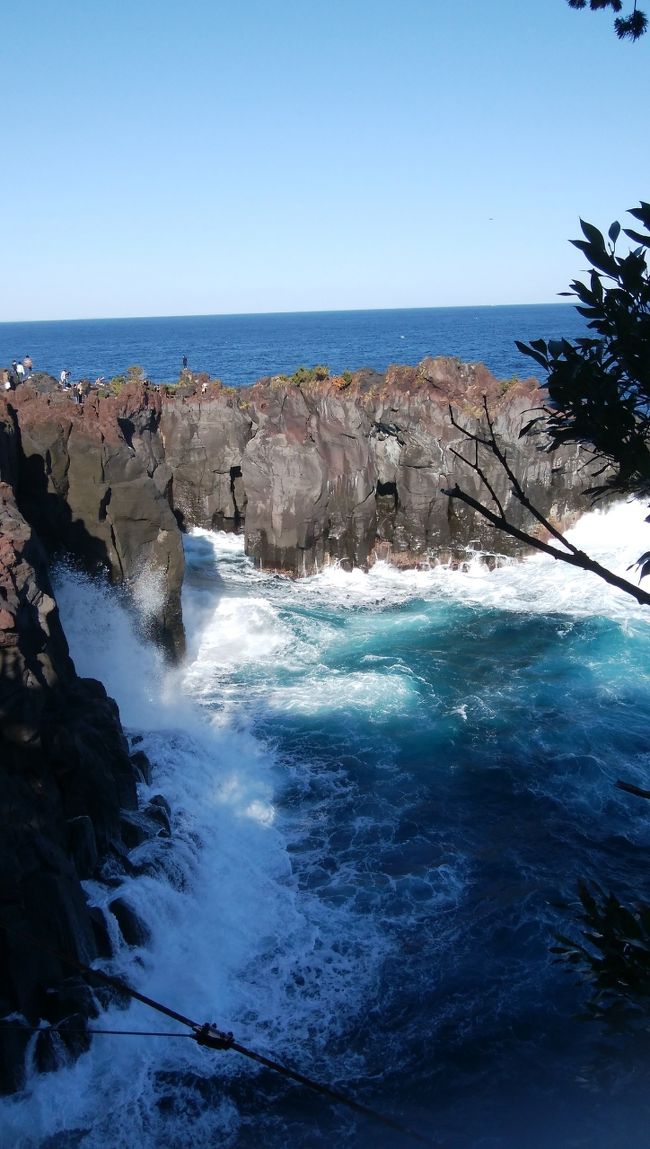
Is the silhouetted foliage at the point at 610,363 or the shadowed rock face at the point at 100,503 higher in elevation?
the silhouetted foliage at the point at 610,363

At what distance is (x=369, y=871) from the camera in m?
15.8

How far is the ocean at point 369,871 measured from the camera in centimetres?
1100

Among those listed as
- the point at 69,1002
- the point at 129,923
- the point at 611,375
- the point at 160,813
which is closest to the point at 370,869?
the point at 160,813

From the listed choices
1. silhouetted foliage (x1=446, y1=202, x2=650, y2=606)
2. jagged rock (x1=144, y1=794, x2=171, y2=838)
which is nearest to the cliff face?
jagged rock (x1=144, y1=794, x2=171, y2=838)

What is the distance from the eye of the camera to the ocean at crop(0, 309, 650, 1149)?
11000mm

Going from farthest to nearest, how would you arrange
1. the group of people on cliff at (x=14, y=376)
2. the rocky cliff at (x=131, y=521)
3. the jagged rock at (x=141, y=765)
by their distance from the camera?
the group of people on cliff at (x=14, y=376), the jagged rock at (x=141, y=765), the rocky cliff at (x=131, y=521)

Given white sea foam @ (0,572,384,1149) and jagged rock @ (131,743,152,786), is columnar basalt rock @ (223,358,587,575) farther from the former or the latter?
jagged rock @ (131,743,152,786)

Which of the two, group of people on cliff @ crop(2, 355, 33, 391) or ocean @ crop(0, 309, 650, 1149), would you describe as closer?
ocean @ crop(0, 309, 650, 1149)

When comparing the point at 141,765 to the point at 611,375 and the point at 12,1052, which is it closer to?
the point at 12,1052

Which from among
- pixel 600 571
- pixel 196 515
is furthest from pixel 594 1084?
pixel 196 515

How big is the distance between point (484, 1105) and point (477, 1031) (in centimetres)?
129

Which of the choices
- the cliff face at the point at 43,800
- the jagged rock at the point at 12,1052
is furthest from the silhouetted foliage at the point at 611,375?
the jagged rock at the point at 12,1052

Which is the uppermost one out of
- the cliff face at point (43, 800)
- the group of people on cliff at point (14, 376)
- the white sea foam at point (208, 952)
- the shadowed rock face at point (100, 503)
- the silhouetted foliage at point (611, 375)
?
the group of people on cliff at point (14, 376)

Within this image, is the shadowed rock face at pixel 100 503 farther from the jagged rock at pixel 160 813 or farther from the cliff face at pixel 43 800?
the jagged rock at pixel 160 813
